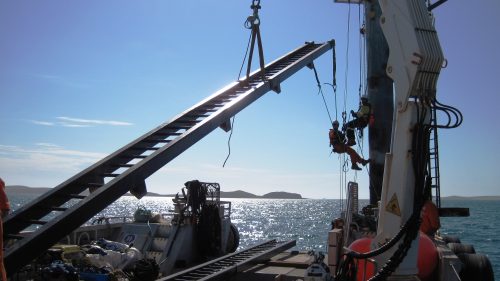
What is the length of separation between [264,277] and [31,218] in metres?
5.35

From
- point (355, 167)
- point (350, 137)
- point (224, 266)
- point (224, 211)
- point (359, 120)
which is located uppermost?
point (359, 120)

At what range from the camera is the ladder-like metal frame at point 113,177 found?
258 inches

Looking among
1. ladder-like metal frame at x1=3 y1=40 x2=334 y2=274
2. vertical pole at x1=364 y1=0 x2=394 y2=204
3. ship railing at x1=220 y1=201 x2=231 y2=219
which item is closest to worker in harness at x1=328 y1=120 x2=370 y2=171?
vertical pole at x1=364 y1=0 x2=394 y2=204

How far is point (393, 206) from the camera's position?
6.31 meters

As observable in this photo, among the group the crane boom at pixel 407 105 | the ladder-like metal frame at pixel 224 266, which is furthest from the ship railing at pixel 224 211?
the crane boom at pixel 407 105

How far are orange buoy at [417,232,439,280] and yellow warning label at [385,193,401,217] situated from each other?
Result: 5.57ft

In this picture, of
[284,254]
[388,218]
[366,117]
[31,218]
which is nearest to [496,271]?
[284,254]

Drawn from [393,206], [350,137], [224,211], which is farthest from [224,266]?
[224,211]

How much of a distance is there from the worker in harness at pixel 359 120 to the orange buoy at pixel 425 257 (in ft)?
11.8

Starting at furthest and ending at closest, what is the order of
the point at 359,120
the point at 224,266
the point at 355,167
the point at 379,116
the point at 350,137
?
the point at 379,116
the point at 355,167
the point at 350,137
the point at 224,266
the point at 359,120

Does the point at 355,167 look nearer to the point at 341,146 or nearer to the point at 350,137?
the point at 350,137

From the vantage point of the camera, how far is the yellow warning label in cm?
625

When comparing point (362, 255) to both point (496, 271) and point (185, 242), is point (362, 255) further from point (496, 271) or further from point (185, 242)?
point (496, 271)

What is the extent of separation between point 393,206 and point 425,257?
1975 mm
